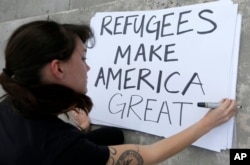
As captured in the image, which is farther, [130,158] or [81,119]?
[81,119]

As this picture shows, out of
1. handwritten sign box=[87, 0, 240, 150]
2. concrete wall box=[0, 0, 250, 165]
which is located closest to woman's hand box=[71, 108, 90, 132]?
handwritten sign box=[87, 0, 240, 150]

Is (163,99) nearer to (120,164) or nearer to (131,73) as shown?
(131,73)

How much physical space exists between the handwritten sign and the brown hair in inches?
13.9

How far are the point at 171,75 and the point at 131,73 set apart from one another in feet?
0.50

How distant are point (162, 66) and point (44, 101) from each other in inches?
16.5

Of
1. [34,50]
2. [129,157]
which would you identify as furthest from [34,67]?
[129,157]

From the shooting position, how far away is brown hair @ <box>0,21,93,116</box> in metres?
0.82

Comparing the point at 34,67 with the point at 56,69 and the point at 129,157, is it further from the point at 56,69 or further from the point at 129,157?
the point at 129,157

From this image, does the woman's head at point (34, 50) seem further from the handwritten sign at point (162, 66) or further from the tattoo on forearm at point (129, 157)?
the handwritten sign at point (162, 66)

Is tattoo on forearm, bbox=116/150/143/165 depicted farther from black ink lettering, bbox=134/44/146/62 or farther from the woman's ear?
black ink lettering, bbox=134/44/146/62

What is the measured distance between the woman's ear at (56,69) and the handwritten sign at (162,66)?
0.37 metres

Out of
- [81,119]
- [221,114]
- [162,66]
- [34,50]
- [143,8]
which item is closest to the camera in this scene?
[34,50]

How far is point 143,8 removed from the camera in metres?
1.23

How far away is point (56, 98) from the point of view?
84 centimetres
